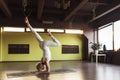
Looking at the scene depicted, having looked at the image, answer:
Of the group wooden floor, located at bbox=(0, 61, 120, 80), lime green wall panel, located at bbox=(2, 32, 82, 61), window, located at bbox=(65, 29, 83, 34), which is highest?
window, located at bbox=(65, 29, 83, 34)

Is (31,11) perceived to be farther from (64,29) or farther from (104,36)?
(104,36)

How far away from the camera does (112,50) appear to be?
1035 centimetres

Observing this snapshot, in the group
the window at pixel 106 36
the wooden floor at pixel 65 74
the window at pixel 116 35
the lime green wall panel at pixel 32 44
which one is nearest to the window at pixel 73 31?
the lime green wall panel at pixel 32 44

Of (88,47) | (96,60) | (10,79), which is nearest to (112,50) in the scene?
(96,60)

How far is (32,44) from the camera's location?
1191 cm

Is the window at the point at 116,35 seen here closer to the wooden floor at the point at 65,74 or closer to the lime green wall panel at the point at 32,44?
the lime green wall panel at the point at 32,44

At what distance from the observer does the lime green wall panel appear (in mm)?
11508

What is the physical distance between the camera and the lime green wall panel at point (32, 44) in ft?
37.8

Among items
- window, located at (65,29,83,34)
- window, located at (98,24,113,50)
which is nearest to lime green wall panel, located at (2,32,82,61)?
window, located at (65,29,83,34)

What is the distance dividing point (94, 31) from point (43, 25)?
11.1 feet

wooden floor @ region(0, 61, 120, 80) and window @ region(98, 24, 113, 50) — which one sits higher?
window @ region(98, 24, 113, 50)

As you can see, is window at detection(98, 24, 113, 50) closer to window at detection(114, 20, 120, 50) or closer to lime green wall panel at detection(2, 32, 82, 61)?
window at detection(114, 20, 120, 50)

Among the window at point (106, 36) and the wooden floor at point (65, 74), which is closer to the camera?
the wooden floor at point (65, 74)

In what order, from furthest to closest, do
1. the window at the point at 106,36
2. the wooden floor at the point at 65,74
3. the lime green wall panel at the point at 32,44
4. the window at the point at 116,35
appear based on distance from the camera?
the lime green wall panel at the point at 32,44, the window at the point at 106,36, the window at the point at 116,35, the wooden floor at the point at 65,74
